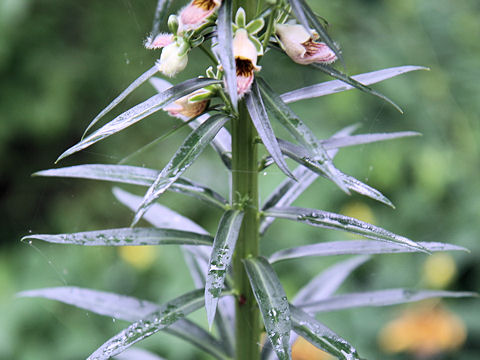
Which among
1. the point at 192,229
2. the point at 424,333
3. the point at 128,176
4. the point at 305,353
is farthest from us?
the point at 424,333

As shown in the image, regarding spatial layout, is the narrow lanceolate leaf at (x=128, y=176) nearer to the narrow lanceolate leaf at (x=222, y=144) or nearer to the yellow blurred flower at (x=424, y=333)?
the narrow lanceolate leaf at (x=222, y=144)

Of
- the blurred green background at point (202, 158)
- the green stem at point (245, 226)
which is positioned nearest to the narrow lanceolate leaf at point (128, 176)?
the green stem at point (245, 226)

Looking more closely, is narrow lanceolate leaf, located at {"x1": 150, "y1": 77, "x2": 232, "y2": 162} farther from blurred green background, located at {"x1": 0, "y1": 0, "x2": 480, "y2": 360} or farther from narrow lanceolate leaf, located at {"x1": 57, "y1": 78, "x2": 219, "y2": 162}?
blurred green background, located at {"x1": 0, "y1": 0, "x2": 480, "y2": 360}

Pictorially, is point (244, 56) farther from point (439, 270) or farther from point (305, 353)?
point (439, 270)

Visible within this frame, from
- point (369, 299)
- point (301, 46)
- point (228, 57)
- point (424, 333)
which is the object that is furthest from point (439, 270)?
point (228, 57)

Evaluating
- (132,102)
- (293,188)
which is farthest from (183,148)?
(132,102)

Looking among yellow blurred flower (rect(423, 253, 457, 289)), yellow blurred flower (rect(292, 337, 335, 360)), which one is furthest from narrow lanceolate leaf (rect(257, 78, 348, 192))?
yellow blurred flower (rect(423, 253, 457, 289))
